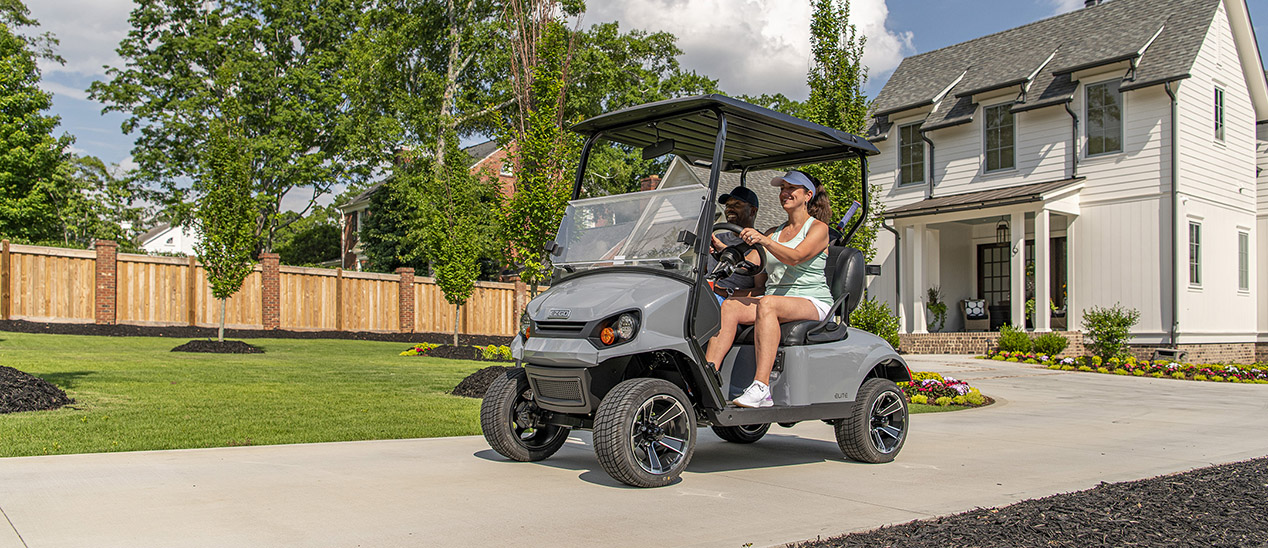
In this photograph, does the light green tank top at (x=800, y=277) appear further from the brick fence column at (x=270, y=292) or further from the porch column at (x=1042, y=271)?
the brick fence column at (x=270, y=292)

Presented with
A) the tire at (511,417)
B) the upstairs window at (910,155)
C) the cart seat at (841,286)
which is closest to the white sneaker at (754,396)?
the cart seat at (841,286)

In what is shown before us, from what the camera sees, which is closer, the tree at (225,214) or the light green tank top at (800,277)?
the light green tank top at (800,277)

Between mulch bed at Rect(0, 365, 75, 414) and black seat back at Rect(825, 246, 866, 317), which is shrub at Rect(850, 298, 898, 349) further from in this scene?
mulch bed at Rect(0, 365, 75, 414)

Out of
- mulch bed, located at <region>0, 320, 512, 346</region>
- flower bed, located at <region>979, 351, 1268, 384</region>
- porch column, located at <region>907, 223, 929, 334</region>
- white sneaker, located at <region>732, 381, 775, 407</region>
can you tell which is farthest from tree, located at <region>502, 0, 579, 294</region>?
mulch bed, located at <region>0, 320, 512, 346</region>

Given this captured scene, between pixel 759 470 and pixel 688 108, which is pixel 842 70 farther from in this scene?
pixel 759 470

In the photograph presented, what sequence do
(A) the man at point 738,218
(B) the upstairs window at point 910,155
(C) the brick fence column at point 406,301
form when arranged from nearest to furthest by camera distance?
(A) the man at point 738,218, (B) the upstairs window at point 910,155, (C) the brick fence column at point 406,301

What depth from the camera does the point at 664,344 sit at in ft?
16.5

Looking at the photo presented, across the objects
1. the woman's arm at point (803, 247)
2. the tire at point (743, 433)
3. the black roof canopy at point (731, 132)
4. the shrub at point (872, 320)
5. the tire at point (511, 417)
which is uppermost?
the black roof canopy at point (731, 132)

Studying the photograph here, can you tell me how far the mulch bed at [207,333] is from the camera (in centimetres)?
1952

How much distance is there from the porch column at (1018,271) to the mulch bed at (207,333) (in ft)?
42.5

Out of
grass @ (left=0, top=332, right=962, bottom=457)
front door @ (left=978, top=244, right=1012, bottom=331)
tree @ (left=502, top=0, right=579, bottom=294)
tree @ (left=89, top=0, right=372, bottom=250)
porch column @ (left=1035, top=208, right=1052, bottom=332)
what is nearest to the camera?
grass @ (left=0, top=332, right=962, bottom=457)

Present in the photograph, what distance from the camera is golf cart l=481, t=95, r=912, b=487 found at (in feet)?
16.4

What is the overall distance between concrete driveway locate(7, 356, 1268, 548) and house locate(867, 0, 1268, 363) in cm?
1279

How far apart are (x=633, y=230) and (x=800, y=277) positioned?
1.18m
